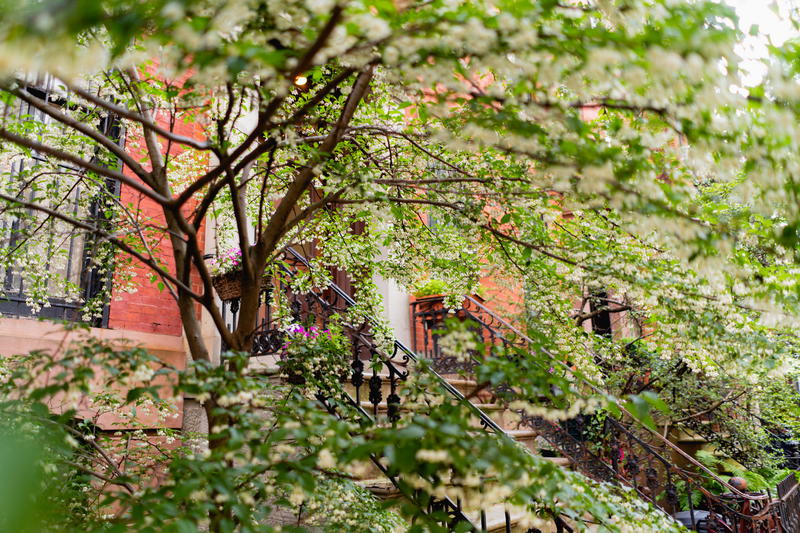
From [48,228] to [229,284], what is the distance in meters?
1.49

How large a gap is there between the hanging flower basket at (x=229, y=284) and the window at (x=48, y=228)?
3.12ft

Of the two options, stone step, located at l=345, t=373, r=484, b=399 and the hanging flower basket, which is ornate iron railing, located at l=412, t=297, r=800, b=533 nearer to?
stone step, located at l=345, t=373, r=484, b=399

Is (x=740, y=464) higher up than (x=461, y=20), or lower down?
lower down

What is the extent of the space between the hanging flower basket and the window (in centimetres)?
95

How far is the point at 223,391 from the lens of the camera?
208 cm

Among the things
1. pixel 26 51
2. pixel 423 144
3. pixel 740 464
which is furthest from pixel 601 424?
pixel 26 51

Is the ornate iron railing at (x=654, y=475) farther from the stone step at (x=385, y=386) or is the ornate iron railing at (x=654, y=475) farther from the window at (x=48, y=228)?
the window at (x=48, y=228)

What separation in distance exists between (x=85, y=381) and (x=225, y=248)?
412 cm

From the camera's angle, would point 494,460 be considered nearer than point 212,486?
Yes

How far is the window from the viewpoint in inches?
159

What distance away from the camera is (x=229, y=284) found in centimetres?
504

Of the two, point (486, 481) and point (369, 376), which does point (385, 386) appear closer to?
point (369, 376)

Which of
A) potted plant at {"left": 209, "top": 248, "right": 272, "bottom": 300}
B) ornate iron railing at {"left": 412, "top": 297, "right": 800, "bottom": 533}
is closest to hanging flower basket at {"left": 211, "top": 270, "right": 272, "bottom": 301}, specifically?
potted plant at {"left": 209, "top": 248, "right": 272, "bottom": 300}

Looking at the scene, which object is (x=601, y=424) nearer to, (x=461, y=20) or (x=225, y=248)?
(x=225, y=248)
